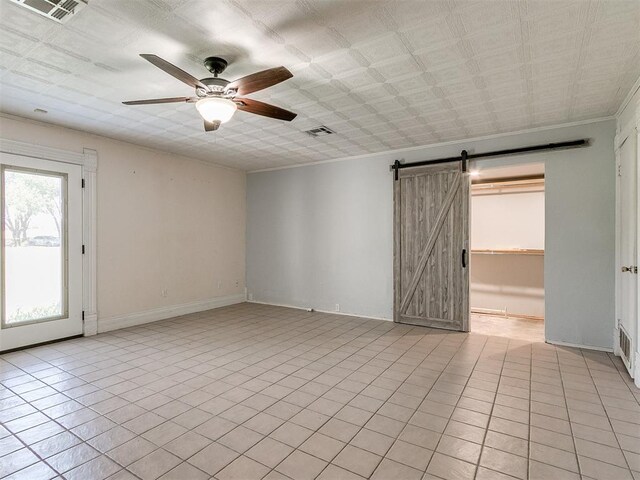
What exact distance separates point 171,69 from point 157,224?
3790 millimetres

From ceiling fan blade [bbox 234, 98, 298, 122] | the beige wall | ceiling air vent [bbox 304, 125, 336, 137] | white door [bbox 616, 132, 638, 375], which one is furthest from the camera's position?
the beige wall

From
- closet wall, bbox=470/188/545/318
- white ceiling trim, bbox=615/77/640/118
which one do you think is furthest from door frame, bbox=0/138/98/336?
white ceiling trim, bbox=615/77/640/118

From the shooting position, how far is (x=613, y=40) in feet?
7.73

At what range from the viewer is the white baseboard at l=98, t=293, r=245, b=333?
16.0 ft

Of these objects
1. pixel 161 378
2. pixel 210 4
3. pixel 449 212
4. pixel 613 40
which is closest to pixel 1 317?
pixel 161 378

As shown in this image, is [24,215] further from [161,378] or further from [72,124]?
[161,378]

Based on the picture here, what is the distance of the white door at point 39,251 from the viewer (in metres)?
3.93

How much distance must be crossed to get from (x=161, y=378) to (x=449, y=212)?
13.7 feet

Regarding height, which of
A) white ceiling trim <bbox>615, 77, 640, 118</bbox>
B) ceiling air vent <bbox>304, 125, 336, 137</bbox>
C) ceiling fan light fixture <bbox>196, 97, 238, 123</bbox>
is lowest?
ceiling fan light fixture <bbox>196, 97, 238, 123</bbox>

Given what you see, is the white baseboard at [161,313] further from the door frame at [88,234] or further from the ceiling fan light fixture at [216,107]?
the ceiling fan light fixture at [216,107]

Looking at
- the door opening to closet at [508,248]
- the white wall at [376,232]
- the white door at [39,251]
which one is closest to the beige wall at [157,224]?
the white door at [39,251]

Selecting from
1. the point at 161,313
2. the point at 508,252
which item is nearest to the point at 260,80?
the point at 161,313

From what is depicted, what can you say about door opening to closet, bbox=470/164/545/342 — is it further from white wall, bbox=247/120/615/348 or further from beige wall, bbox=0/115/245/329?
beige wall, bbox=0/115/245/329

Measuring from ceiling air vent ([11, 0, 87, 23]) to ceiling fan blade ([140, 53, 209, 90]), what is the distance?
436 millimetres
